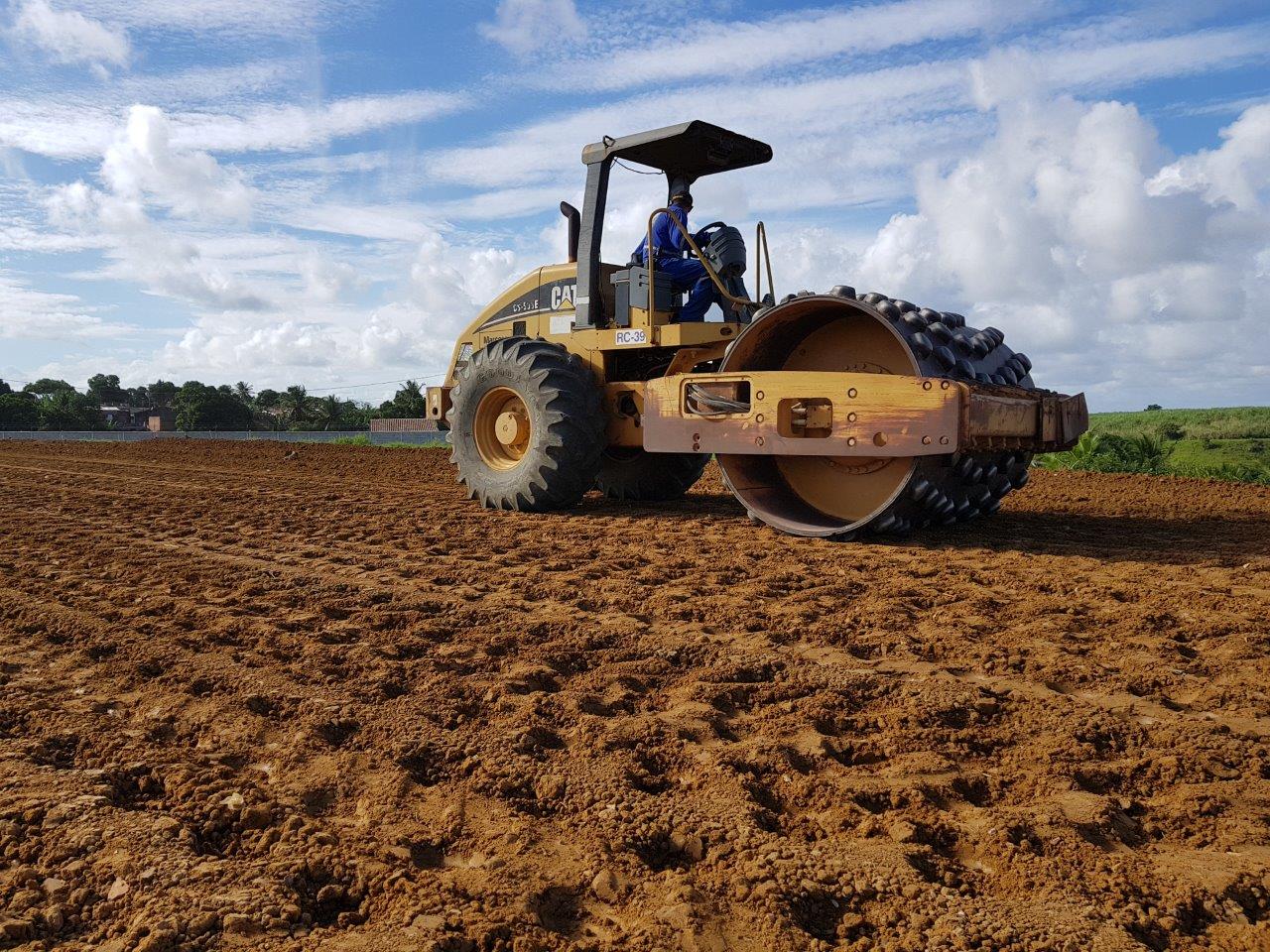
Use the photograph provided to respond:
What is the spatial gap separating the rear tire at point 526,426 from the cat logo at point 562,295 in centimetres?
75

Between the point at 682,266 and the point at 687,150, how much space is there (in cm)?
108

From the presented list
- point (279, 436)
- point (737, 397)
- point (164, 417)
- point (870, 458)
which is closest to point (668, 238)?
point (737, 397)

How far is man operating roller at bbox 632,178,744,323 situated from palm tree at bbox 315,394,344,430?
49.1 meters

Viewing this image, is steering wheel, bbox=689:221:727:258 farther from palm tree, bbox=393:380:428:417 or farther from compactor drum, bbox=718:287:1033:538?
palm tree, bbox=393:380:428:417

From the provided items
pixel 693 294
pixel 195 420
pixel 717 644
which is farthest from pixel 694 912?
pixel 195 420

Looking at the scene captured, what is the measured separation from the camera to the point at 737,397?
6.90 meters

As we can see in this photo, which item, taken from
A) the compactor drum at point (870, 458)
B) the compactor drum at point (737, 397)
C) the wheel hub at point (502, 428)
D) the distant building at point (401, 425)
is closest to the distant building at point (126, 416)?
the distant building at point (401, 425)

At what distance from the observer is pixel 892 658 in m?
3.74

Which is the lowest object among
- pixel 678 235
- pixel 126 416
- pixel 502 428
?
pixel 502 428

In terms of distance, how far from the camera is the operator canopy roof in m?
7.87

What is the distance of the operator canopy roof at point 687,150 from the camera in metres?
7.87

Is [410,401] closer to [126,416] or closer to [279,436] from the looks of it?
[279,436]

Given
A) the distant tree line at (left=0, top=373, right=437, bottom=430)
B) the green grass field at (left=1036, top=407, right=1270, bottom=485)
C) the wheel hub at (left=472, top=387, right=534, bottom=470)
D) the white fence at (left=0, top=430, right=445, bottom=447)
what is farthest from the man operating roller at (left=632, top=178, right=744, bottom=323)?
the distant tree line at (left=0, top=373, right=437, bottom=430)

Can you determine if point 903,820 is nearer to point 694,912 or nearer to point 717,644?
point 694,912
